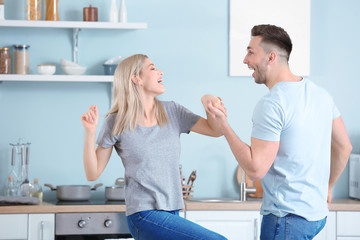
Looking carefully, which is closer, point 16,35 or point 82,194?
point 82,194

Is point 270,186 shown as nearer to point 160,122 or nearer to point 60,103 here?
point 160,122

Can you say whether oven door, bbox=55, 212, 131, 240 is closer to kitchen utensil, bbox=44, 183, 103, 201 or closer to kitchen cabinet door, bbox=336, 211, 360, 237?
kitchen utensil, bbox=44, 183, 103, 201

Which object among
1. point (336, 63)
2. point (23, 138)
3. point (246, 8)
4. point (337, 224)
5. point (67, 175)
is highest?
point (246, 8)

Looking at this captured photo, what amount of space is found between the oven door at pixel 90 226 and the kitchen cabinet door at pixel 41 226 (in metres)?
0.03

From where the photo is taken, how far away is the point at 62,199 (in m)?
3.63

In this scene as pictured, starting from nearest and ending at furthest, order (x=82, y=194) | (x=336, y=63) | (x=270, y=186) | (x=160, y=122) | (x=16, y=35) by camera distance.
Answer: (x=270, y=186) → (x=160, y=122) → (x=82, y=194) → (x=16, y=35) → (x=336, y=63)

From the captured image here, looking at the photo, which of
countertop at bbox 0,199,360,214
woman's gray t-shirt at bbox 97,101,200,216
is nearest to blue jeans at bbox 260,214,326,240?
woman's gray t-shirt at bbox 97,101,200,216

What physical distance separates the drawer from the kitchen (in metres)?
0.50

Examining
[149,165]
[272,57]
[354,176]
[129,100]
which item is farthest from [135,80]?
[354,176]

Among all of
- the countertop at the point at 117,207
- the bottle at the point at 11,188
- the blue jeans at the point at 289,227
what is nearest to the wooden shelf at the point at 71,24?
the bottle at the point at 11,188

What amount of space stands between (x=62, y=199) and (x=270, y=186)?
201 cm

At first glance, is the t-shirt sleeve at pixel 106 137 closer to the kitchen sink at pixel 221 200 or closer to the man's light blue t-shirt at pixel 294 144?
the man's light blue t-shirt at pixel 294 144

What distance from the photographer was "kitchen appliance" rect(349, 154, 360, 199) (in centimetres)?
389

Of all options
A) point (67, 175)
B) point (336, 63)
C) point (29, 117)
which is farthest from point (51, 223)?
point (336, 63)
